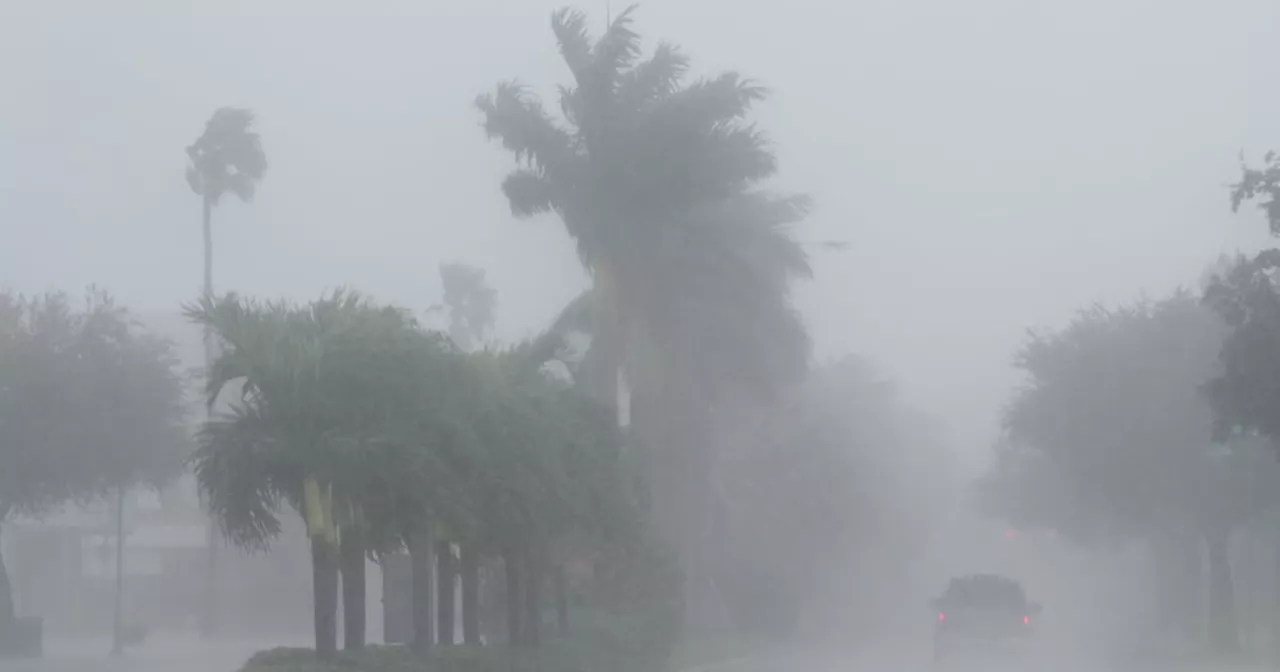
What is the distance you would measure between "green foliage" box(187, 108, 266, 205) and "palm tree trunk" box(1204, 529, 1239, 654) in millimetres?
34311

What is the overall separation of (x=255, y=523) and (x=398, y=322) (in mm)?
2834

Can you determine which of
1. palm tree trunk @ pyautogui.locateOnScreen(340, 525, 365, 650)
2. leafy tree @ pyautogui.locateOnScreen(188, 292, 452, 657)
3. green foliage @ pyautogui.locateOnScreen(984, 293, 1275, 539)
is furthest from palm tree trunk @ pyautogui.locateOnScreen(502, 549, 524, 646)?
green foliage @ pyautogui.locateOnScreen(984, 293, 1275, 539)

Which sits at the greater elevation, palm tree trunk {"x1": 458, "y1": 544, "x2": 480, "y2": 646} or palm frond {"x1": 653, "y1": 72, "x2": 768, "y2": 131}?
palm frond {"x1": 653, "y1": 72, "x2": 768, "y2": 131}

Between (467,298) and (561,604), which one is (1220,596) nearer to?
(561,604)

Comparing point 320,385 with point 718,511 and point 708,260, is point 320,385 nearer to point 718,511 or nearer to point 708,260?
point 708,260

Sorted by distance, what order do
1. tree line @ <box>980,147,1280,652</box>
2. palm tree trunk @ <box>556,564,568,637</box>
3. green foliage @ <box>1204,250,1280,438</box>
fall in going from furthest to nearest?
1. tree line @ <box>980,147,1280,652</box>
2. palm tree trunk @ <box>556,564,568,637</box>
3. green foliage @ <box>1204,250,1280,438</box>

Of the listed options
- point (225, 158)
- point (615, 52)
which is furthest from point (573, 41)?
point (225, 158)

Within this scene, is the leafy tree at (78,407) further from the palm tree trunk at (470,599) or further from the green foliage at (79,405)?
the palm tree trunk at (470,599)

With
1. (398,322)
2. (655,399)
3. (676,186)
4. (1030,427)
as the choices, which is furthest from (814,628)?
(398,322)

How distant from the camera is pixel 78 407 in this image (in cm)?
3994

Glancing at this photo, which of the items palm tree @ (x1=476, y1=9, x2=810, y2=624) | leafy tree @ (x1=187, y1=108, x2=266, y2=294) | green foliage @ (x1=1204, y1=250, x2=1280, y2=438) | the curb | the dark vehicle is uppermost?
leafy tree @ (x1=187, y1=108, x2=266, y2=294)

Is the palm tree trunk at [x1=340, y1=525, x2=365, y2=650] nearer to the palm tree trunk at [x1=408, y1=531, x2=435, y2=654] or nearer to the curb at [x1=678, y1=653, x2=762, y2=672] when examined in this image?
the palm tree trunk at [x1=408, y1=531, x2=435, y2=654]

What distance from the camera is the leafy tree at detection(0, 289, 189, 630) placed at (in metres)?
38.8

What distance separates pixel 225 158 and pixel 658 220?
2775 centimetres
